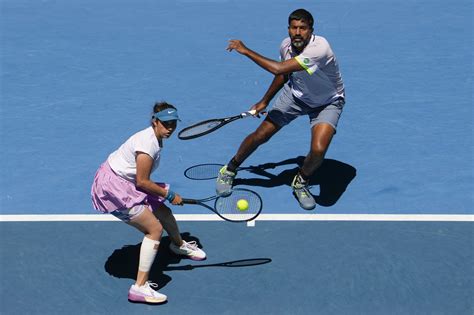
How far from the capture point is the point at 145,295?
7.95 m

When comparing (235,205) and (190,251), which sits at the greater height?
(235,205)

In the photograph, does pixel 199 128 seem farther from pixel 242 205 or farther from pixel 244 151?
pixel 242 205

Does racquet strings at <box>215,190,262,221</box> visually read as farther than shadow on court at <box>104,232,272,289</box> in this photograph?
Yes

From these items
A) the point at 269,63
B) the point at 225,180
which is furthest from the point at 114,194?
the point at 225,180

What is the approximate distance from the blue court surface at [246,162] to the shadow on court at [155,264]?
0.8 inches

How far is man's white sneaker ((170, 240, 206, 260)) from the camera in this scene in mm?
8695

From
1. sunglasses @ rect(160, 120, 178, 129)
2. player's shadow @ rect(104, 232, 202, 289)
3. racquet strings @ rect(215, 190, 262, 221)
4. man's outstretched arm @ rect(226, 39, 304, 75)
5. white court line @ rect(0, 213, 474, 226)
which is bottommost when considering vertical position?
player's shadow @ rect(104, 232, 202, 289)

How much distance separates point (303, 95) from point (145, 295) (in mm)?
2941

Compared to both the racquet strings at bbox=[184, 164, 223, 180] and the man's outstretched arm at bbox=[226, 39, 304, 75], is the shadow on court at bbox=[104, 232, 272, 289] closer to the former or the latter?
the racquet strings at bbox=[184, 164, 223, 180]

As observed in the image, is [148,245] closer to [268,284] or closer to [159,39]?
[268,284]

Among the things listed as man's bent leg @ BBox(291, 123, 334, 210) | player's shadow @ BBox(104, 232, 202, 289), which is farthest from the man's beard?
player's shadow @ BBox(104, 232, 202, 289)

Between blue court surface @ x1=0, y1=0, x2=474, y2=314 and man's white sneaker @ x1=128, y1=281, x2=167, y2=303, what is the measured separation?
100 mm

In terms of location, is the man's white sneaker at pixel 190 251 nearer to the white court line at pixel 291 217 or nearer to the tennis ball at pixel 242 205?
the tennis ball at pixel 242 205

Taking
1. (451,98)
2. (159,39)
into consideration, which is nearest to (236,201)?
(451,98)
